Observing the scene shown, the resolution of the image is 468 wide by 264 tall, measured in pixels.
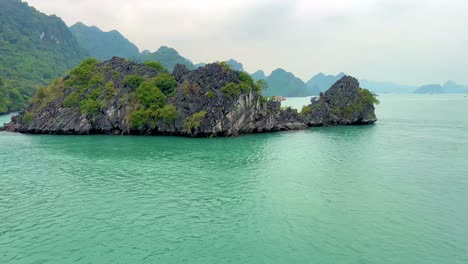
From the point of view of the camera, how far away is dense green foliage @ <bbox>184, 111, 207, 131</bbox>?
73.3 meters

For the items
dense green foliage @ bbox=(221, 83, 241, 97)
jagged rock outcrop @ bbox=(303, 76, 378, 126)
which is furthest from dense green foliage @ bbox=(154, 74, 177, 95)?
jagged rock outcrop @ bbox=(303, 76, 378, 126)

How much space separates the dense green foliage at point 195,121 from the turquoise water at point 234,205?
15.1 m

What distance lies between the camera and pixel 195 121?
7375 cm

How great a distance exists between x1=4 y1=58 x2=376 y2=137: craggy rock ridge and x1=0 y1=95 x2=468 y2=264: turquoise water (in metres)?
18.5

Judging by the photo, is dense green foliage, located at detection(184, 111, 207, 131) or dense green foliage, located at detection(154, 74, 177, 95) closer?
dense green foliage, located at detection(184, 111, 207, 131)

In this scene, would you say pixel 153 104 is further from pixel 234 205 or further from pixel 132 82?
pixel 234 205

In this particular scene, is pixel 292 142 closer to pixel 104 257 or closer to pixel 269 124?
pixel 269 124

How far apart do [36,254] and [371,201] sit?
27777 mm

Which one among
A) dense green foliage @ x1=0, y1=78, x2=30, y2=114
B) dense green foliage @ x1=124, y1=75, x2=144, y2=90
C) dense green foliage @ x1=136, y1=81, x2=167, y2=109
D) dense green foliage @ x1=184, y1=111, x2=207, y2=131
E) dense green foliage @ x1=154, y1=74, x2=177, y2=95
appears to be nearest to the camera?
dense green foliage @ x1=184, y1=111, x2=207, y2=131

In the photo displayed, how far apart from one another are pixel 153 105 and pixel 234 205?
51.7m

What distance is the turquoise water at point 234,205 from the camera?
75.5 feet

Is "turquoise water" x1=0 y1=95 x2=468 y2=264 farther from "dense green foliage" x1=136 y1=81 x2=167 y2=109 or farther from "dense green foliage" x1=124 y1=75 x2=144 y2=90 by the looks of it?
"dense green foliage" x1=124 y1=75 x2=144 y2=90

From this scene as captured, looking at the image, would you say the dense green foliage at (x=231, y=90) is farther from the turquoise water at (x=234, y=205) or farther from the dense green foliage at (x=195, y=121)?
the turquoise water at (x=234, y=205)

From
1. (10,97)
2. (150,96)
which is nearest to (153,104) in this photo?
(150,96)
